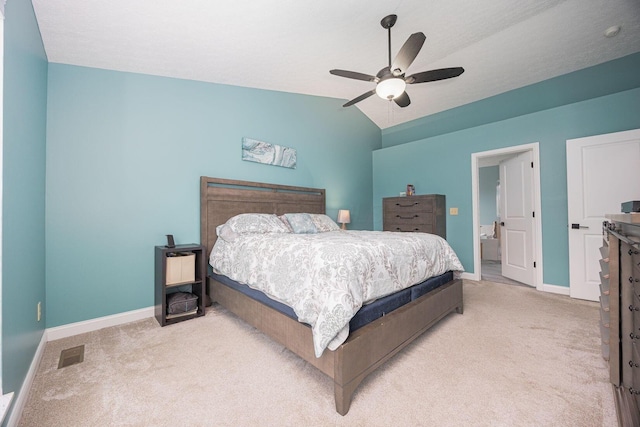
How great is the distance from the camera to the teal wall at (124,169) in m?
2.27

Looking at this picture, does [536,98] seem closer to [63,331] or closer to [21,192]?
[21,192]

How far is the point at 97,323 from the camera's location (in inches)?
94.3

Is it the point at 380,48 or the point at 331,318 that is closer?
the point at 331,318

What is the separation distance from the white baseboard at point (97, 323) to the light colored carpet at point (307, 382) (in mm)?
98

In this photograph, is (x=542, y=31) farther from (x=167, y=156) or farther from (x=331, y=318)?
(x=167, y=156)

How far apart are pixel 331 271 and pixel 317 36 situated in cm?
244

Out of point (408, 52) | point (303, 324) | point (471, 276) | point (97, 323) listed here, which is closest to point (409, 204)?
point (471, 276)

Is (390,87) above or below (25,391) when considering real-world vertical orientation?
above

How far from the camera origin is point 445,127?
482 cm

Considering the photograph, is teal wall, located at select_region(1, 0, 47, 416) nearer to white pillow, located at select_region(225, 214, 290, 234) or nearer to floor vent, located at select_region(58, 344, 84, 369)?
floor vent, located at select_region(58, 344, 84, 369)

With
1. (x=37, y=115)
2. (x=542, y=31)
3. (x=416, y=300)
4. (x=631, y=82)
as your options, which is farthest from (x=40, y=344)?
(x=631, y=82)

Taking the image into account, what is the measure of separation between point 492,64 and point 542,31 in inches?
25.5

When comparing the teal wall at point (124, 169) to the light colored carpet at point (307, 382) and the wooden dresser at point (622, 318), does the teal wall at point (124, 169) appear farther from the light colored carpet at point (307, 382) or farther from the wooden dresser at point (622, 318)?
the wooden dresser at point (622, 318)

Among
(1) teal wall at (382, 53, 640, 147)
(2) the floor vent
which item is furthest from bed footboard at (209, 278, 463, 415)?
(1) teal wall at (382, 53, 640, 147)
